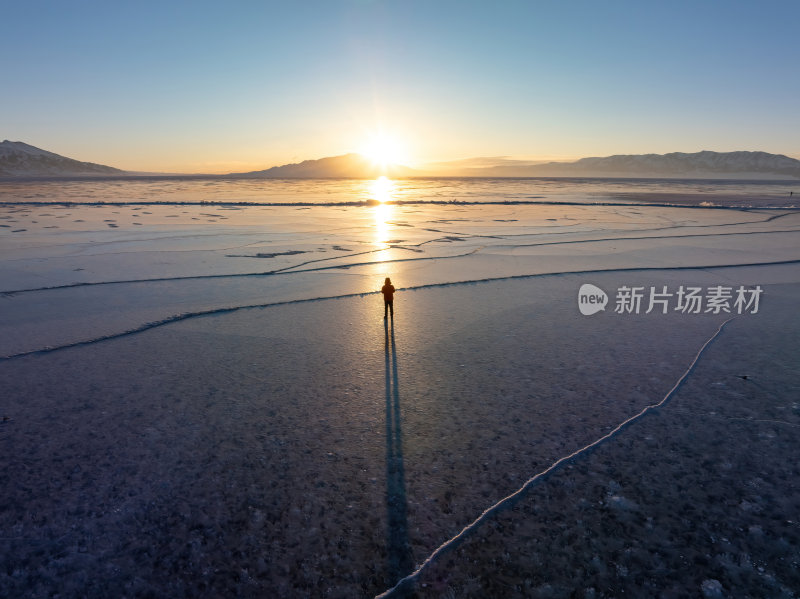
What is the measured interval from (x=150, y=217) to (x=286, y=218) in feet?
21.3

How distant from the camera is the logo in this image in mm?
7573

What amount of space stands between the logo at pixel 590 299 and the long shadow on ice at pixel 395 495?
13.2 feet

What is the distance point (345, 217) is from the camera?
23484mm

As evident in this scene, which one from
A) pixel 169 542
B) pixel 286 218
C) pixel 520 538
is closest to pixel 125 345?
pixel 169 542

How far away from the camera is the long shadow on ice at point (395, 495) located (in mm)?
2773

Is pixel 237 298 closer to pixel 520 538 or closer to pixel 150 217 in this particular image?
pixel 520 538

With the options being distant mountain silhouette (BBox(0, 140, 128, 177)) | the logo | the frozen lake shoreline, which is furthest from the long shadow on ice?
distant mountain silhouette (BBox(0, 140, 128, 177))

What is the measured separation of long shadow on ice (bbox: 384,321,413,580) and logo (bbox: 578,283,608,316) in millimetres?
4023

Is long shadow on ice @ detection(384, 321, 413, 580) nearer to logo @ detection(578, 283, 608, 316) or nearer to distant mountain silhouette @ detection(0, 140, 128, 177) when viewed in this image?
logo @ detection(578, 283, 608, 316)

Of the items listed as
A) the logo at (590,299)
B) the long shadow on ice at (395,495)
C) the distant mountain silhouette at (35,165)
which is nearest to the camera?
the long shadow on ice at (395,495)

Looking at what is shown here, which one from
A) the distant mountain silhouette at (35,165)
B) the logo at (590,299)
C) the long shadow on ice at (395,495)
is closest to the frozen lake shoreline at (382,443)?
the long shadow on ice at (395,495)

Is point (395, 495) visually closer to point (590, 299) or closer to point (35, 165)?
point (590, 299)

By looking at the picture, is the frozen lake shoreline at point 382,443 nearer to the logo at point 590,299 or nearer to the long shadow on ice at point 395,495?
the long shadow on ice at point 395,495

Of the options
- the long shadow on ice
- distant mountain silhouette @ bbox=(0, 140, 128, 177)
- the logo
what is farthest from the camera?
distant mountain silhouette @ bbox=(0, 140, 128, 177)
